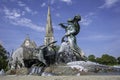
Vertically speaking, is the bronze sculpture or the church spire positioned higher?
the church spire

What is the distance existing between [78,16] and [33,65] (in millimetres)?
5775

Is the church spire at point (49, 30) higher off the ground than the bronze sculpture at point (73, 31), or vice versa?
the church spire at point (49, 30)

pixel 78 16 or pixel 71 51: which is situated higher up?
pixel 78 16

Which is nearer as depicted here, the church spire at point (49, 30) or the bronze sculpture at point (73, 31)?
the bronze sculpture at point (73, 31)

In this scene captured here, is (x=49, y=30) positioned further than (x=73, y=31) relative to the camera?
Yes

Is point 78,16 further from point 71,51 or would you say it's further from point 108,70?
point 108,70

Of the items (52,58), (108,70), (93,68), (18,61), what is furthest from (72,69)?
(18,61)

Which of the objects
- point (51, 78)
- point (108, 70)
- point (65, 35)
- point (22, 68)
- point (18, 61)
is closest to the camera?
point (51, 78)

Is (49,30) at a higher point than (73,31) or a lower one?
higher

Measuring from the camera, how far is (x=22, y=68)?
1780cm

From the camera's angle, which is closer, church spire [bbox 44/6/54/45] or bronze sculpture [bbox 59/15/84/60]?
bronze sculpture [bbox 59/15/84/60]

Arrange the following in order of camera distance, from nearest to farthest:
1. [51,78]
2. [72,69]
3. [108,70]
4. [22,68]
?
[51,78] → [72,69] → [108,70] → [22,68]

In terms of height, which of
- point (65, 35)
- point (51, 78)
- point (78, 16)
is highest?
point (78, 16)

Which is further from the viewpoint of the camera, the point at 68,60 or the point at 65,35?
the point at 65,35
